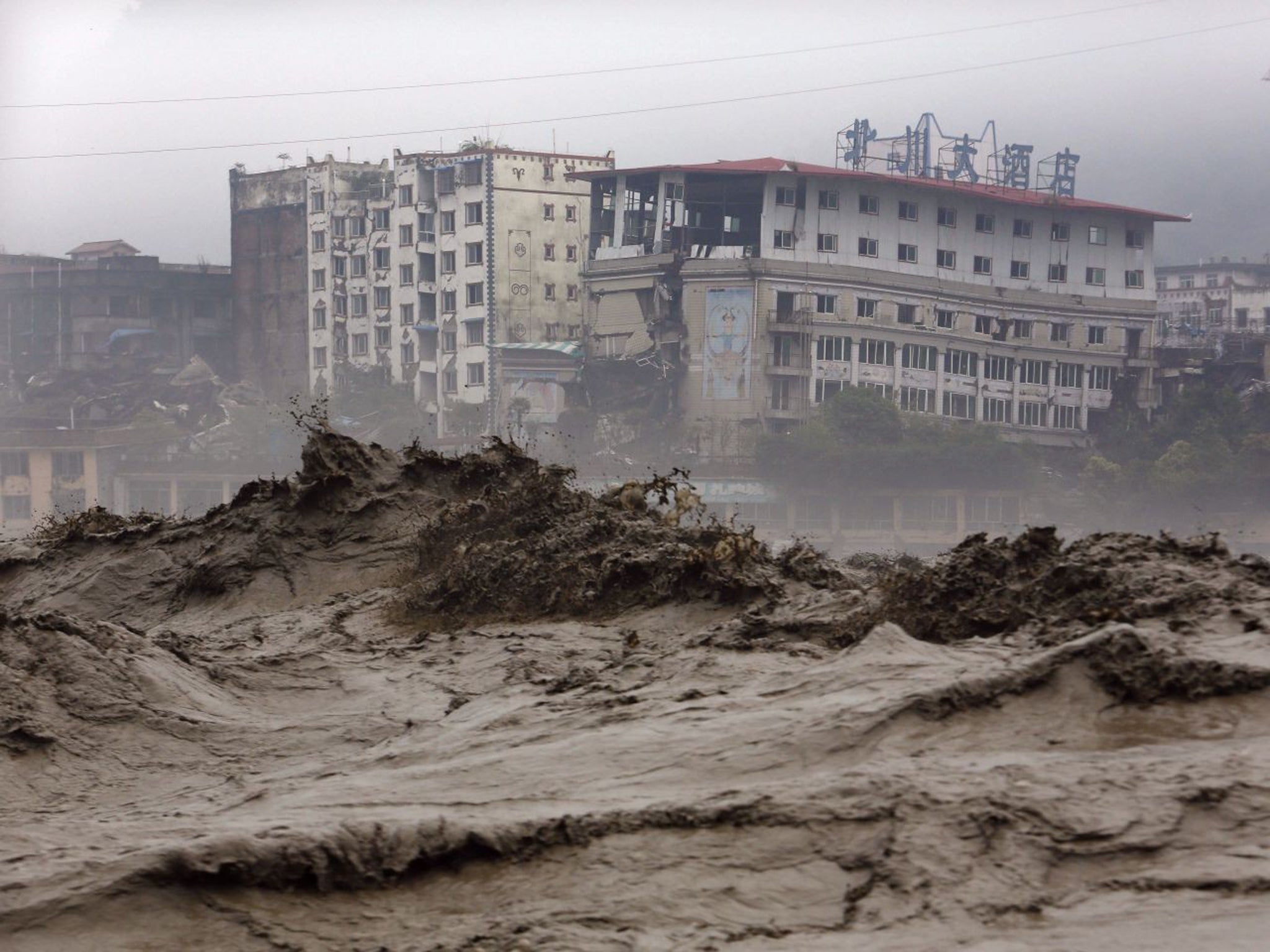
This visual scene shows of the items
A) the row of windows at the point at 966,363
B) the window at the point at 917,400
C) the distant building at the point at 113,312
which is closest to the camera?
the row of windows at the point at 966,363

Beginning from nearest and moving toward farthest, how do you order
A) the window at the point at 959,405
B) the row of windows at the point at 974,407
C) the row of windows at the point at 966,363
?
the row of windows at the point at 974,407
the row of windows at the point at 966,363
the window at the point at 959,405

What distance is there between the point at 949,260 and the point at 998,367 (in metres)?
5.55

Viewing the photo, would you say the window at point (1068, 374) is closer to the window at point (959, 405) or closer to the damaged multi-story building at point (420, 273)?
the window at point (959, 405)

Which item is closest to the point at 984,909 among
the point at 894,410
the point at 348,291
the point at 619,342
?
the point at 894,410

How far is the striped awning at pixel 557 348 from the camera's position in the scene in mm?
73500

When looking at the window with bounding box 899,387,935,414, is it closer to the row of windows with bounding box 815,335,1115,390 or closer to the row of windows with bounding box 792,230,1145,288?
the row of windows with bounding box 815,335,1115,390

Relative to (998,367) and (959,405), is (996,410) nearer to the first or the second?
(959,405)

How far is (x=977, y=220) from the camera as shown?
74.1 m

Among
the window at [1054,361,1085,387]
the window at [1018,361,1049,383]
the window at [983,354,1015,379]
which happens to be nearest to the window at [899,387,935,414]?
the window at [983,354,1015,379]

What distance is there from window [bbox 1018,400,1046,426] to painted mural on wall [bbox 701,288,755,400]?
1394 cm

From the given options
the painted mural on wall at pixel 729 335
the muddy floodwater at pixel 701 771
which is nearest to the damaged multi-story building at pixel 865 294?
the painted mural on wall at pixel 729 335

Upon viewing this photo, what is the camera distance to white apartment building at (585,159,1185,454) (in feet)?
227

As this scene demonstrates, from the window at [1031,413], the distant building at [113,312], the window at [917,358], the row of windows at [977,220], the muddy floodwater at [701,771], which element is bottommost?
the muddy floodwater at [701,771]

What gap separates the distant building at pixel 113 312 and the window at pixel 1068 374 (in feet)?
147
